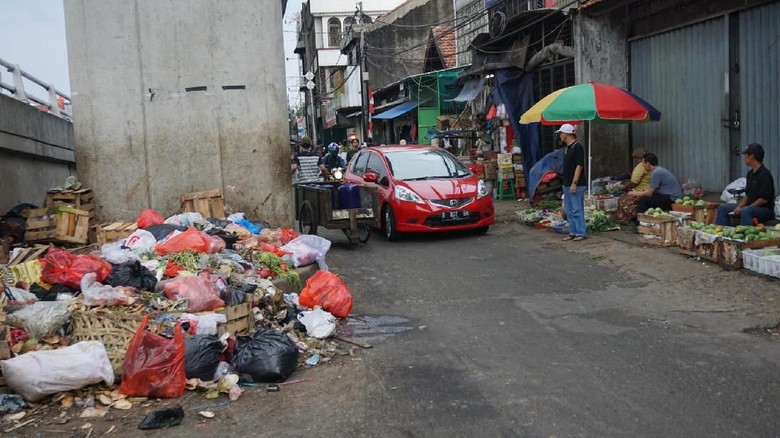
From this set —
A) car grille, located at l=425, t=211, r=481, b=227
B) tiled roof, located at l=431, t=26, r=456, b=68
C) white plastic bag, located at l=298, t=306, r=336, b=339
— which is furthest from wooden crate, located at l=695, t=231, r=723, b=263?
tiled roof, located at l=431, t=26, r=456, b=68

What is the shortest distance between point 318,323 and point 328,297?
0.66 meters

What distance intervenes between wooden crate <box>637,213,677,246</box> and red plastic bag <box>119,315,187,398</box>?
7.52 meters

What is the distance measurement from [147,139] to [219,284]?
533 centimetres

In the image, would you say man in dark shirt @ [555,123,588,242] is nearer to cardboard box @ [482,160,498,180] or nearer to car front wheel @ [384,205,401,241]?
car front wheel @ [384,205,401,241]

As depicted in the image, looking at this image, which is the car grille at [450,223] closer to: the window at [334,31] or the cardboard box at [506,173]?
the cardboard box at [506,173]

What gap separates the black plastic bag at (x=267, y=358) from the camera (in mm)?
5391

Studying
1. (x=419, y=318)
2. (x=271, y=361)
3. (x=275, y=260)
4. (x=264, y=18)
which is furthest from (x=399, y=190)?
(x=271, y=361)

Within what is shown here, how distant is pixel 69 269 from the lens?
6566 millimetres

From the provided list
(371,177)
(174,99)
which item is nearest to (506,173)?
(371,177)

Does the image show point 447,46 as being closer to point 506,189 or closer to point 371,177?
point 506,189

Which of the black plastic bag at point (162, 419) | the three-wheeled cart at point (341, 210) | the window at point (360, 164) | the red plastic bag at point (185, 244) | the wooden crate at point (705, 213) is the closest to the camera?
the black plastic bag at point (162, 419)

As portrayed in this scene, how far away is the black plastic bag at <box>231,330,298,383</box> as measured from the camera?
17.7 feet

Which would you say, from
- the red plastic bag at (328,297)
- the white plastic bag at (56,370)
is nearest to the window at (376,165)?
the red plastic bag at (328,297)

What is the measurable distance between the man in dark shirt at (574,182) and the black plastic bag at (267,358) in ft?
22.3
